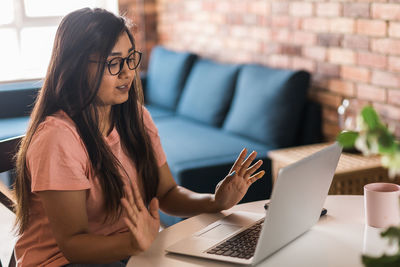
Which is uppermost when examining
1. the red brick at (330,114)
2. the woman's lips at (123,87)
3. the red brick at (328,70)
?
the woman's lips at (123,87)

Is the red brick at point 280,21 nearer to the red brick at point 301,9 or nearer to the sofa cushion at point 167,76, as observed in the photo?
the red brick at point 301,9

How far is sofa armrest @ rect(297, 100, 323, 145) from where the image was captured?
3.12 metres

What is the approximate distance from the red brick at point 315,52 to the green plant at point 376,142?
239cm

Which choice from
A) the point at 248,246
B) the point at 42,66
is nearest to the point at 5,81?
the point at 42,66

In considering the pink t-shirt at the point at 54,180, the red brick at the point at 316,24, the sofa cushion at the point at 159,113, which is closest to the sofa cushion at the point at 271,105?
the red brick at the point at 316,24

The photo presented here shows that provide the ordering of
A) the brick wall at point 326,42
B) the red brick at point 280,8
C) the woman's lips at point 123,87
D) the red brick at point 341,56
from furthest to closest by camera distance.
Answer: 1. the red brick at point 280,8
2. the red brick at point 341,56
3. the brick wall at point 326,42
4. the woman's lips at point 123,87

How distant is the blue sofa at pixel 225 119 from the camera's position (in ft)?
9.70

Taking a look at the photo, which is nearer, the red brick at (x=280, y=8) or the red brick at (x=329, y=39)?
the red brick at (x=329, y=39)

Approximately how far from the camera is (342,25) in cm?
293

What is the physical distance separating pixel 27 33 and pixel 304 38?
282 cm

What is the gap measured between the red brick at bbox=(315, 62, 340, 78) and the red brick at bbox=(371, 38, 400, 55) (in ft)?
0.97

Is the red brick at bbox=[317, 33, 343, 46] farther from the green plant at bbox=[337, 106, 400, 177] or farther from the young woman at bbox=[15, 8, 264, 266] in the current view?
the green plant at bbox=[337, 106, 400, 177]

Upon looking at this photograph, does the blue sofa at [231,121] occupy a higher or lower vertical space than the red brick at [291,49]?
lower

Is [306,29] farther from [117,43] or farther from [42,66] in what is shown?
[42,66]
